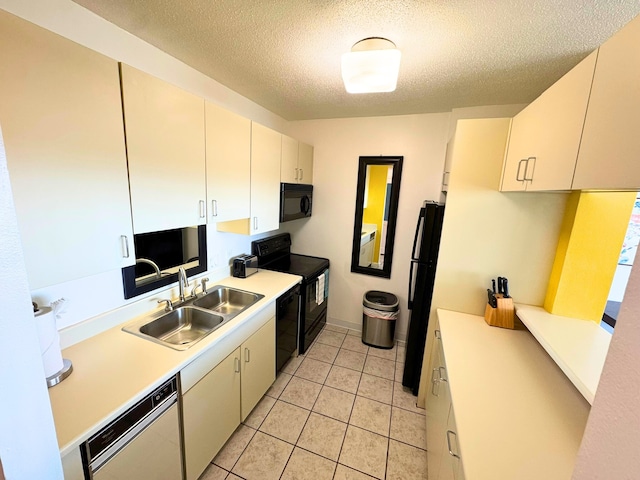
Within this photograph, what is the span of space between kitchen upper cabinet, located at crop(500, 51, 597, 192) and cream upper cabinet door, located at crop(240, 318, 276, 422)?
1.88m

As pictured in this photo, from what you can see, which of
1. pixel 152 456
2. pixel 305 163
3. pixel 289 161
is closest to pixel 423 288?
pixel 289 161

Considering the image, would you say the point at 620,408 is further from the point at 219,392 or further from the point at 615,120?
the point at 219,392

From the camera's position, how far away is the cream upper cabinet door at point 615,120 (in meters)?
0.72

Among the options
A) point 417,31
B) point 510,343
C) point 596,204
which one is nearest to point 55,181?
point 417,31

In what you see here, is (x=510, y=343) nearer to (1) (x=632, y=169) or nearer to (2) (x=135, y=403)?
(1) (x=632, y=169)

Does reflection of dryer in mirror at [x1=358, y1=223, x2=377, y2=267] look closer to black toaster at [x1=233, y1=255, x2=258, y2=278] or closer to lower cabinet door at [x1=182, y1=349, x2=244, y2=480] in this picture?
black toaster at [x1=233, y1=255, x2=258, y2=278]

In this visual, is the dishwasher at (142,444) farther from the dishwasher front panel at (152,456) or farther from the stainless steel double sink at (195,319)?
the stainless steel double sink at (195,319)

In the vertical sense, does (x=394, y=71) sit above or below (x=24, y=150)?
above

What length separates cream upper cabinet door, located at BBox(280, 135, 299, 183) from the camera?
8.03 ft

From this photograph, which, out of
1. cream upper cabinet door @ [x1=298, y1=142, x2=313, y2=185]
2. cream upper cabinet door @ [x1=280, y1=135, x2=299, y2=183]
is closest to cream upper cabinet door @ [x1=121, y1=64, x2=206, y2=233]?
cream upper cabinet door @ [x1=280, y1=135, x2=299, y2=183]

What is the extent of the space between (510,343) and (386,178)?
1925 mm

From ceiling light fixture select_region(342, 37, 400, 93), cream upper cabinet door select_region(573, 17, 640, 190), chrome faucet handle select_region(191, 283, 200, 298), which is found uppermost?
ceiling light fixture select_region(342, 37, 400, 93)

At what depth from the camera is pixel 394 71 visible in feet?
4.66

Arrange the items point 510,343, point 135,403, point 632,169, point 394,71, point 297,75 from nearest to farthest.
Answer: point 632,169
point 135,403
point 394,71
point 510,343
point 297,75
